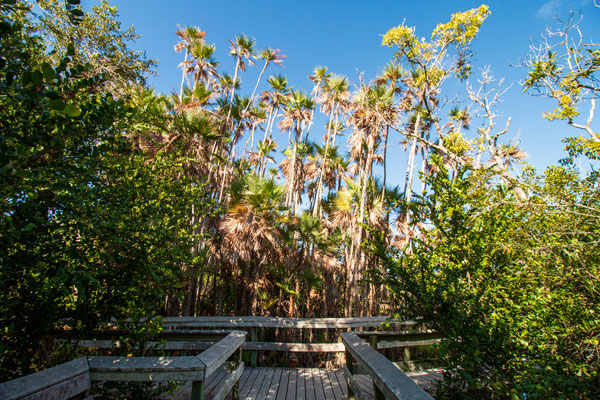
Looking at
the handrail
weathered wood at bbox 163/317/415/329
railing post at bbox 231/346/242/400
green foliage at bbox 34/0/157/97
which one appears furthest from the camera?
green foliage at bbox 34/0/157/97

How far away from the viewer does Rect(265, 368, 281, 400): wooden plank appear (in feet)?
13.5

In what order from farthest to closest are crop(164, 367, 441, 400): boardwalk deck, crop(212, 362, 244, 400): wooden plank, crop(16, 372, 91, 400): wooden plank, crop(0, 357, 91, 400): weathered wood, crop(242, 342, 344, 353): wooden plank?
1. crop(242, 342, 344, 353): wooden plank
2. crop(164, 367, 441, 400): boardwalk deck
3. crop(212, 362, 244, 400): wooden plank
4. crop(16, 372, 91, 400): wooden plank
5. crop(0, 357, 91, 400): weathered wood

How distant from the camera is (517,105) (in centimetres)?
766

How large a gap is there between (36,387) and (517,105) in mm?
10010

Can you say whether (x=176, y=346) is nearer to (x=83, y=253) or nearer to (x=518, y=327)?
(x=83, y=253)

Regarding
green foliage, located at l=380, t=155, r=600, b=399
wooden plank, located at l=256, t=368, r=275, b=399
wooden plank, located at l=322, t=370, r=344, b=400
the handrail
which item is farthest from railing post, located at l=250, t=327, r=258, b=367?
green foliage, located at l=380, t=155, r=600, b=399

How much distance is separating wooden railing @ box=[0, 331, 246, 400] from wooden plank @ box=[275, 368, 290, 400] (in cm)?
161

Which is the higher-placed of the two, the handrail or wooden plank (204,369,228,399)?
the handrail

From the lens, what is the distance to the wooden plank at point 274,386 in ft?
13.5

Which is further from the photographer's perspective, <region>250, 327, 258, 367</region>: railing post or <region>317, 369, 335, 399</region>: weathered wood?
<region>250, 327, 258, 367</region>: railing post

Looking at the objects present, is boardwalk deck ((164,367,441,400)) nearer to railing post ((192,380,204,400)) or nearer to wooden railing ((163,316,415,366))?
wooden railing ((163,316,415,366))

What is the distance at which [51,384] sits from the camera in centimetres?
161

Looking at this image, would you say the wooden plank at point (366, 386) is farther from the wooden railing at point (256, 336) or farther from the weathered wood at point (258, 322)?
the weathered wood at point (258, 322)

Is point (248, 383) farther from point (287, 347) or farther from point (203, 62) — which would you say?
point (203, 62)
